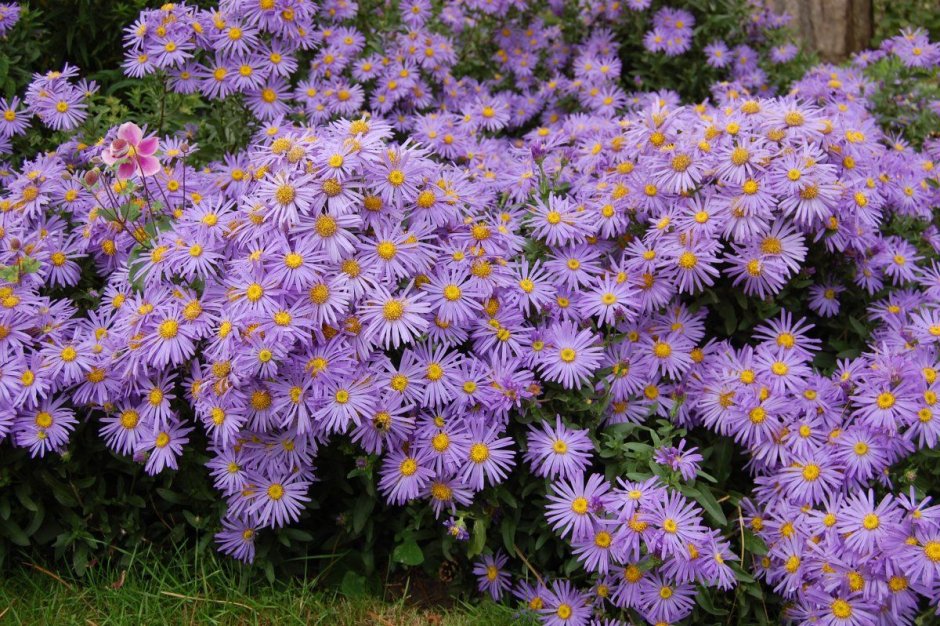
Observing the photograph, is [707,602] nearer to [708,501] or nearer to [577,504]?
[708,501]

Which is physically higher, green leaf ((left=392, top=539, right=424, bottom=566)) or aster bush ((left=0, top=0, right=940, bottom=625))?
aster bush ((left=0, top=0, right=940, bottom=625))

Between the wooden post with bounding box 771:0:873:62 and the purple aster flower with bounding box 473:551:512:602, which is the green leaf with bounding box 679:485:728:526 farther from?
the wooden post with bounding box 771:0:873:62

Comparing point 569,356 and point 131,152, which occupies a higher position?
point 131,152

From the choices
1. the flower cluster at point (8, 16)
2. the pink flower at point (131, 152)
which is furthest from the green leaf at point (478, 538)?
the flower cluster at point (8, 16)

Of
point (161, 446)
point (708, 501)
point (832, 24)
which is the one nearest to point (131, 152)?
point (161, 446)

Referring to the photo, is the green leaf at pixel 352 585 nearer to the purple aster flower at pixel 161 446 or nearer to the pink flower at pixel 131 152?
the purple aster flower at pixel 161 446

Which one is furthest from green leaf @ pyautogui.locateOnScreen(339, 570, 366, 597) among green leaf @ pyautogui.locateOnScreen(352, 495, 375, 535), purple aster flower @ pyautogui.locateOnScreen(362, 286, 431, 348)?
purple aster flower @ pyautogui.locateOnScreen(362, 286, 431, 348)
